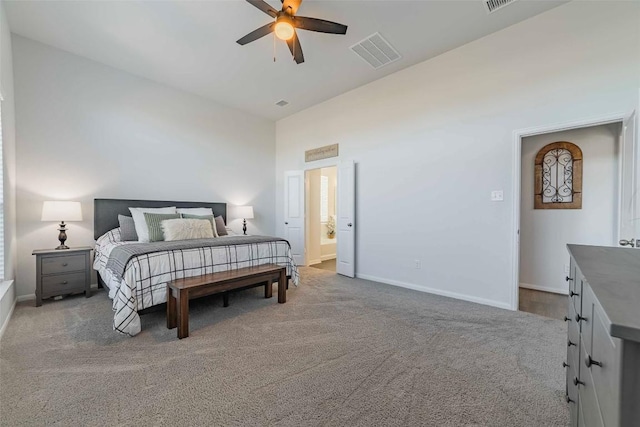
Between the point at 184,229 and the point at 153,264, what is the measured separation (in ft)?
3.64

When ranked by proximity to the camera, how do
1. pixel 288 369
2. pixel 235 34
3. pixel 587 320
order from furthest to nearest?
1. pixel 235 34
2. pixel 288 369
3. pixel 587 320

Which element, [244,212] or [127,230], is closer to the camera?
[127,230]

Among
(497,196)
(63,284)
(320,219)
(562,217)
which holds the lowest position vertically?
(63,284)

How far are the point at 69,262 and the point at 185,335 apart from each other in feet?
6.92

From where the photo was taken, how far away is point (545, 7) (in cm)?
268

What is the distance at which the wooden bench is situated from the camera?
2.30 metres

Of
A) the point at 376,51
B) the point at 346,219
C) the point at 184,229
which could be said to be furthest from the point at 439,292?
the point at 184,229

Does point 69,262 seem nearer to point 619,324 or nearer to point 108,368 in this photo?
point 108,368

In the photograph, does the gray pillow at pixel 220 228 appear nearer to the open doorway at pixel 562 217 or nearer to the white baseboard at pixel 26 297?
the white baseboard at pixel 26 297

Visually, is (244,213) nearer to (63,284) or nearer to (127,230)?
(127,230)

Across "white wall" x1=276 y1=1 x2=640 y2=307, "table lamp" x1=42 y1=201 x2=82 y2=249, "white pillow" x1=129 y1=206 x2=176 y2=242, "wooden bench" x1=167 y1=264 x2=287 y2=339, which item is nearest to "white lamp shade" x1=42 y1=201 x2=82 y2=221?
"table lamp" x1=42 y1=201 x2=82 y2=249

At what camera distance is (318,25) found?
8.02ft

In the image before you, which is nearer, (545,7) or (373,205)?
(545,7)

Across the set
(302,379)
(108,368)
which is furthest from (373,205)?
(108,368)
